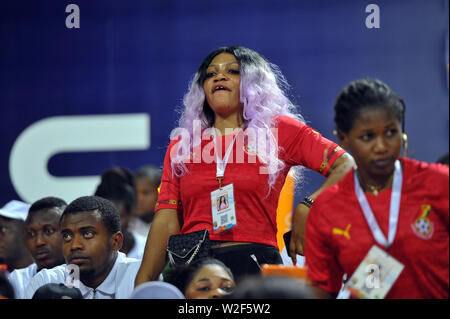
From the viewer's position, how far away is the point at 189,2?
598 cm

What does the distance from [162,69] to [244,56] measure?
7.80 feet

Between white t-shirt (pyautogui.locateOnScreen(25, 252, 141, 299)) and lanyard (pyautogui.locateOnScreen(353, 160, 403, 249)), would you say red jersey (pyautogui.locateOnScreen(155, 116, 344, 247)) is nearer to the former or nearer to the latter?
white t-shirt (pyautogui.locateOnScreen(25, 252, 141, 299))

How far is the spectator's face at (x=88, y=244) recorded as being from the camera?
382 centimetres

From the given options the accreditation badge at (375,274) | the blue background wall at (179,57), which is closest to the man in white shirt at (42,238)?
the blue background wall at (179,57)

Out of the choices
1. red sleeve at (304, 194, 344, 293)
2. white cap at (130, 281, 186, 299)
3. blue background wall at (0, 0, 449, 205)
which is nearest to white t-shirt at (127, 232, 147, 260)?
blue background wall at (0, 0, 449, 205)

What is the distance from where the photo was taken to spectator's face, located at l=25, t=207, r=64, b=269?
177 inches

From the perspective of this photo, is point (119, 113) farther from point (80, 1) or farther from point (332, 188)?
point (332, 188)

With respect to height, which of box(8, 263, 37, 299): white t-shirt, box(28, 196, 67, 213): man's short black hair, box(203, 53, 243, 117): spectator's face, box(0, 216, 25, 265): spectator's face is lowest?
box(8, 263, 37, 299): white t-shirt

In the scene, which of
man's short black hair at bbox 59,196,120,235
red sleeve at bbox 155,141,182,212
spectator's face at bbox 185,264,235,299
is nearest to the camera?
spectator's face at bbox 185,264,235,299

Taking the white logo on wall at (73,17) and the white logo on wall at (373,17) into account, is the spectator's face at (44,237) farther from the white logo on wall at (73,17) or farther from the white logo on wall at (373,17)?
the white logo on wall at (373,17)

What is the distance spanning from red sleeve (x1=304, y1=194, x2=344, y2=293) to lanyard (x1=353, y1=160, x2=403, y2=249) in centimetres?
13

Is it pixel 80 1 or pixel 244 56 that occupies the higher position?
pixel 80 1

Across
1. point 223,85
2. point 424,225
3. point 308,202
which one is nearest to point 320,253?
point 424,225

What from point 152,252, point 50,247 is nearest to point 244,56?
point 152,252
